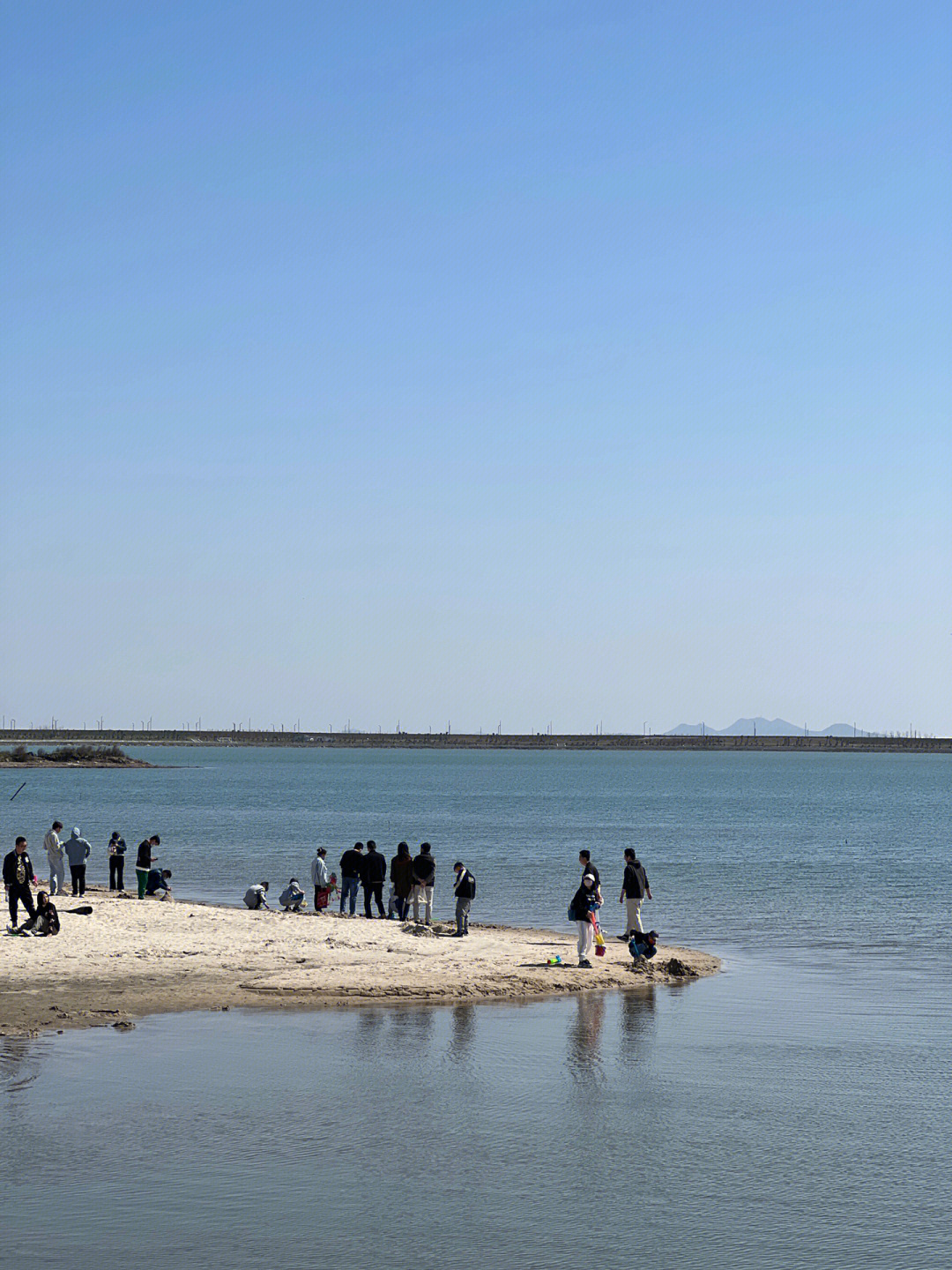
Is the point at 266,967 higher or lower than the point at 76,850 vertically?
lower

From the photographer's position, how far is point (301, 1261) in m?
9.84

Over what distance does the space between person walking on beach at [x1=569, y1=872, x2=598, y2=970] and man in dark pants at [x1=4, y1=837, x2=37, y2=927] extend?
30.7ft

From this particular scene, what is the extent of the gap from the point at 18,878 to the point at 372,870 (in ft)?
26.9

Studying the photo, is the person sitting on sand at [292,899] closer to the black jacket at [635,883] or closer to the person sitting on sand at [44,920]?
the person sitting on sand at [44,920]

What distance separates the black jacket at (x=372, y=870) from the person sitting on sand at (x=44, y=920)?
7.52m

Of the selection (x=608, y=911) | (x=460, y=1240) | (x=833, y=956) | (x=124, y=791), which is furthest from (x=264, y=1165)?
(x=124, y=791)

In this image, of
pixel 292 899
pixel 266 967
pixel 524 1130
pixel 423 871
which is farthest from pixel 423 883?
pixel 524 1130

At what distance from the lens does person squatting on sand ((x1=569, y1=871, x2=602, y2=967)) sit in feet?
72.7

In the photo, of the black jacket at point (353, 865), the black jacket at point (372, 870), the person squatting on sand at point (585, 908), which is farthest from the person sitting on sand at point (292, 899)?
the person squatting on sand at point (585, 908)

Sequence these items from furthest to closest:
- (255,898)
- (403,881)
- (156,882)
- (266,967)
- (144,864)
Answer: (144,864)
(156,882)
(255,898)
(403,881)
(266,967)

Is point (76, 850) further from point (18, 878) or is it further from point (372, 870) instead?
point (18, 878)

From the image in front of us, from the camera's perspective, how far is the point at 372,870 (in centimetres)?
2917

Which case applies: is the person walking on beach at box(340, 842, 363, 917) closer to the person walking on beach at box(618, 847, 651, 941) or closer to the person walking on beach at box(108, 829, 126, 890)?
the person walking on beach at box(618, 847, 651, 941)

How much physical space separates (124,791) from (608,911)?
86.2m
